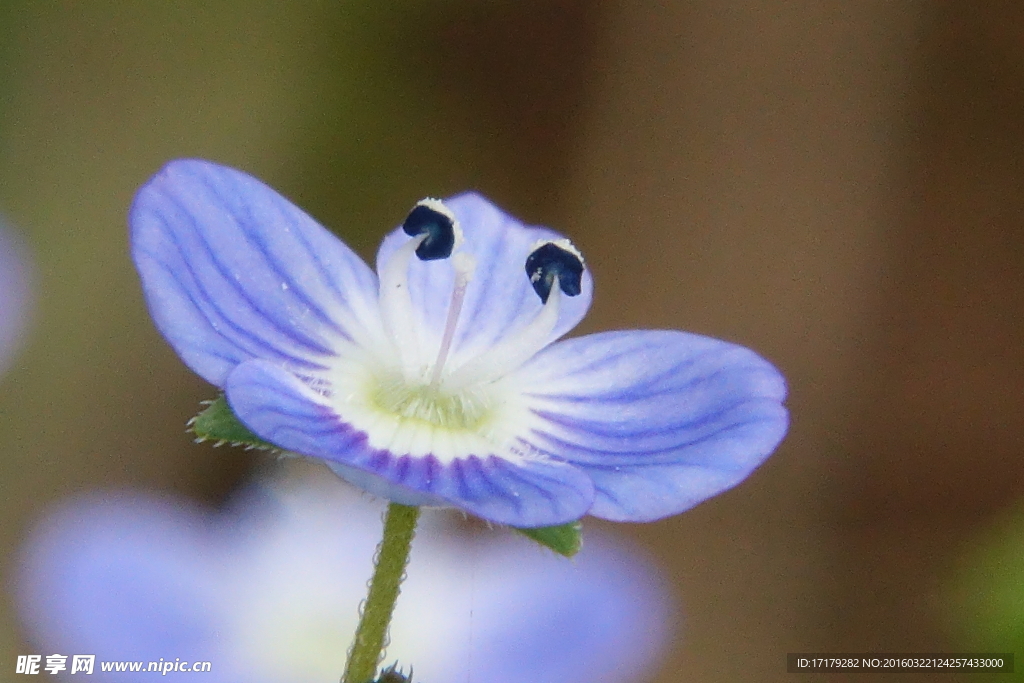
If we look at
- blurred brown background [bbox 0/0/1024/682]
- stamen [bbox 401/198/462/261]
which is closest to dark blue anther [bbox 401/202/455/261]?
stamen [bbox 401/198/462/261]

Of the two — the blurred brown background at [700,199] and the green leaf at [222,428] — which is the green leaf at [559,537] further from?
the blurred brown background at [700,199]

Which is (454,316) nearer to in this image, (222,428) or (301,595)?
(222,428)

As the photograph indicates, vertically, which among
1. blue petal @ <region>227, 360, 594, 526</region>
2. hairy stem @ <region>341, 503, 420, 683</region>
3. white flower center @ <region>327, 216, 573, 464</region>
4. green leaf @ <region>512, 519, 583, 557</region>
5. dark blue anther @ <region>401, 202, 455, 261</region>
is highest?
dark blue anther @ <region>401, 202, 455, 261</region>

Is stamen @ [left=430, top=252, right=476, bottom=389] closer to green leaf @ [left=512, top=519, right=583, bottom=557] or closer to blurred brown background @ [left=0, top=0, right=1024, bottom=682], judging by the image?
green leaf @ [left=512, top=519, right=583, bottom=557]

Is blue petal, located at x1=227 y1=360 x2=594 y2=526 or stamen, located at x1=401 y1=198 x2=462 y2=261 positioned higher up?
stamen, located at x1=401 y1=198 x2=462 y2=261

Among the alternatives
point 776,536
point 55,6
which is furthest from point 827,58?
point 55,6

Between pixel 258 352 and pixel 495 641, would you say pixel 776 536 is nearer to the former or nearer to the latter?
pixel 495 641
